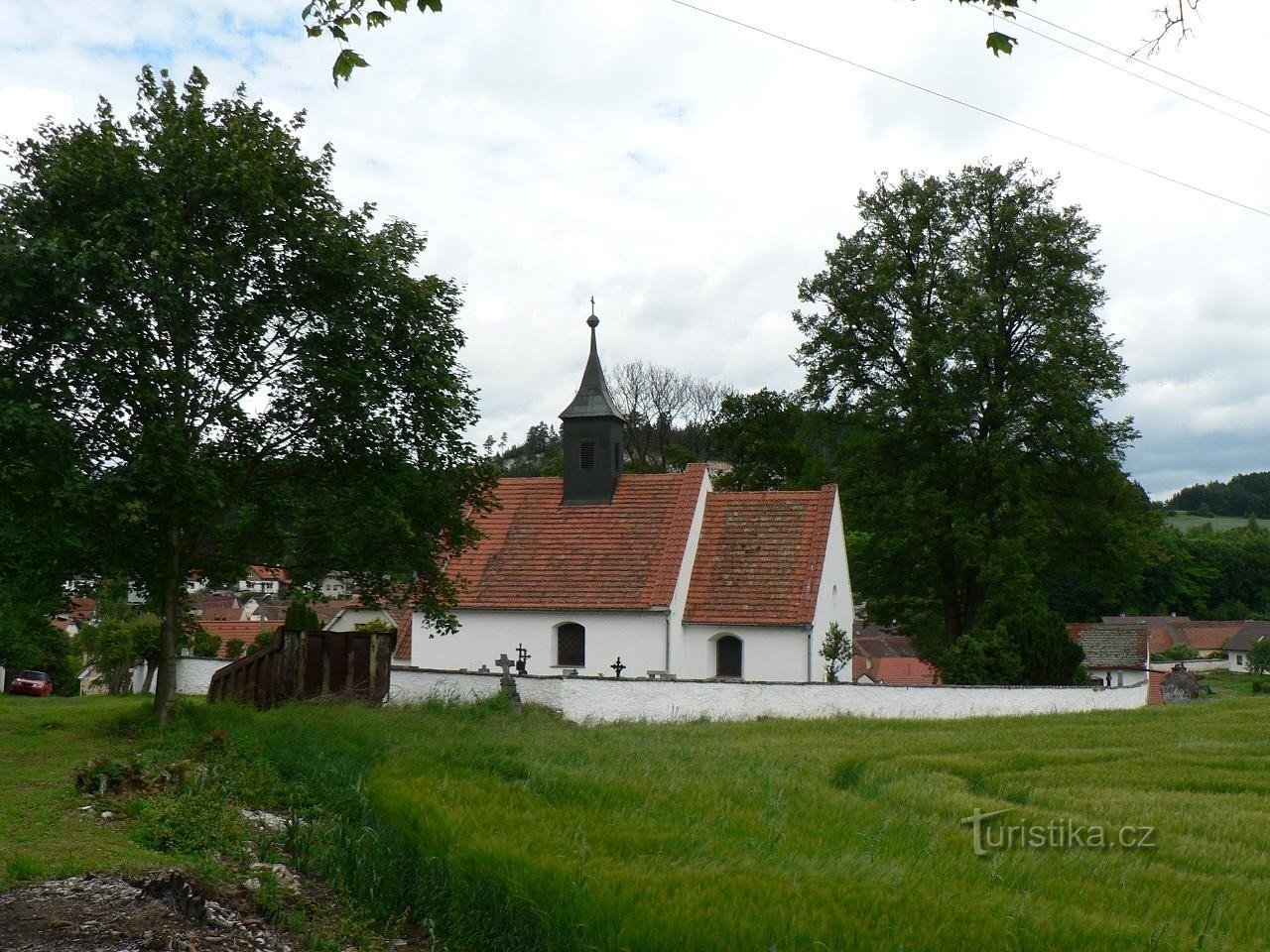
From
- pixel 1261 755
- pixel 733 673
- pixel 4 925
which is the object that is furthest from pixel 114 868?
pixel 733 673

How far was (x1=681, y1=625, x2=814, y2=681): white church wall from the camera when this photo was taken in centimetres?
2706

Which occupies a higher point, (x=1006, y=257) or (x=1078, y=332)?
(x=1006, y=257)

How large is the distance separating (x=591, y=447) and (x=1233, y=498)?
147m

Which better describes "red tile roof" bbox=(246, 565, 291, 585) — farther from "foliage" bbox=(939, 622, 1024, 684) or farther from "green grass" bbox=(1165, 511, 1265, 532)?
"green grass" bbox=(1165, 511, 1265, 532)

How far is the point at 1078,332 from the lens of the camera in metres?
31.0

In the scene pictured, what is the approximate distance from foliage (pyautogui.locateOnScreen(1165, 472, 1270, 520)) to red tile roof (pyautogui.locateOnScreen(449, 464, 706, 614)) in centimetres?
13851

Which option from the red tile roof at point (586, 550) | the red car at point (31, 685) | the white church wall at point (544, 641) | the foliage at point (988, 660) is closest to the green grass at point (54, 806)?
the white church wall at point (544, 641)

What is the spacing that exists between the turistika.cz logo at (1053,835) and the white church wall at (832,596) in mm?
17258

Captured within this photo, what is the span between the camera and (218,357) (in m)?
15.8

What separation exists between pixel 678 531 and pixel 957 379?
907cm

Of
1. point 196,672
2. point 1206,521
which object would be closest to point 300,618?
point 196,672

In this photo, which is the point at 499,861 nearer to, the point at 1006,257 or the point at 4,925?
the point at 4,925

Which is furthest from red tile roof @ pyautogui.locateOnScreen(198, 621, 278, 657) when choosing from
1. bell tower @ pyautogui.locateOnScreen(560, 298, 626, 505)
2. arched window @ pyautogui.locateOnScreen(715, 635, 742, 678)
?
arched window @ pyautogui.locateOnScreen(715, 635, 742, 678)

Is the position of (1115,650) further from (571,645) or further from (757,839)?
(757,839)
